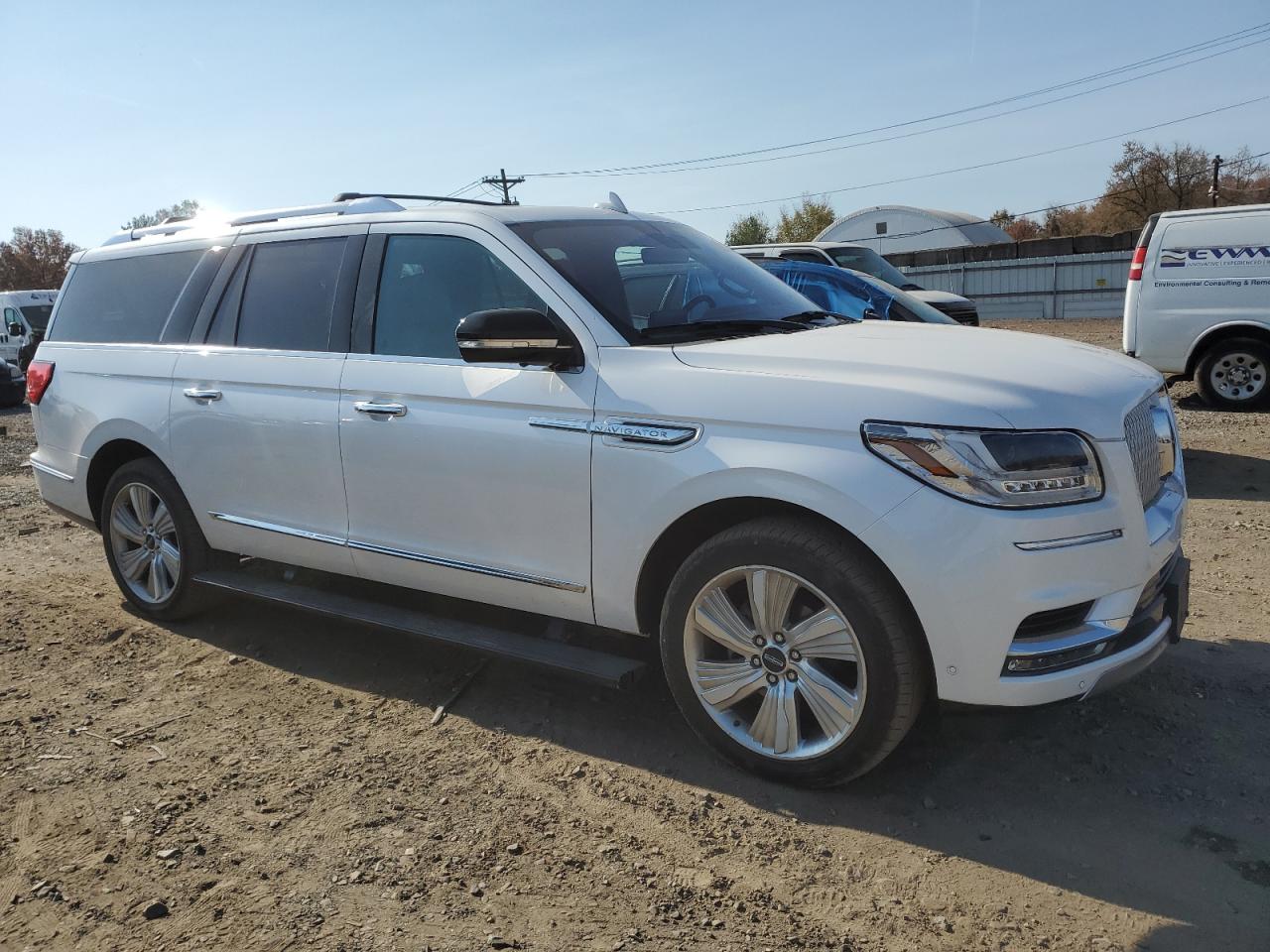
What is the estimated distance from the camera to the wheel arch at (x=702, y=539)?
309cm

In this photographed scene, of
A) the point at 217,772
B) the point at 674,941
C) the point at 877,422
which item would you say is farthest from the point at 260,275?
the point at 674,941

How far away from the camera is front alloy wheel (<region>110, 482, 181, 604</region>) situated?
5246 millimetres

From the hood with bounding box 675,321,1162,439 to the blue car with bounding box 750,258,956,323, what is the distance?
5852 mm

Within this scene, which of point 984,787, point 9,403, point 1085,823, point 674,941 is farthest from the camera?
point 9,403

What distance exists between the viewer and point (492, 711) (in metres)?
4.16

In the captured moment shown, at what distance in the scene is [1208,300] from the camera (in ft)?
35.1

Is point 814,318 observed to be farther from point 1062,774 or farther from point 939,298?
point 939,298

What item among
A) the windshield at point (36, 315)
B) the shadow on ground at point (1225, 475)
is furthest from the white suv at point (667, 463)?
the windshield at point (36, 315)

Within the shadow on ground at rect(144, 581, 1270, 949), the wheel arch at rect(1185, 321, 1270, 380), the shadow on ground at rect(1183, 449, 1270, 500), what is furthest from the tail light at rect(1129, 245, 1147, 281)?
the shadow on ground at rect(144, 581, 1270, 949)

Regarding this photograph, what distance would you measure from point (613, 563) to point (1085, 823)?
1691 millimetres

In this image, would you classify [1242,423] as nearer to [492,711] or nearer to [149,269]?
[492,711]

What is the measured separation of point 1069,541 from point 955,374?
1.95ft

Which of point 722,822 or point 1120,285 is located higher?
point 1120,285

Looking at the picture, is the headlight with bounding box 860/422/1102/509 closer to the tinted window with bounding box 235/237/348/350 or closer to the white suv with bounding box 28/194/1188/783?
the white suv with bounding box 28/194/1188/783
